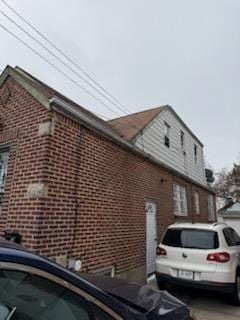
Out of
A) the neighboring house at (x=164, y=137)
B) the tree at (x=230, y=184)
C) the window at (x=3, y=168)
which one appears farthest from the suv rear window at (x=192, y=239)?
the tree at (x=230, y=184)

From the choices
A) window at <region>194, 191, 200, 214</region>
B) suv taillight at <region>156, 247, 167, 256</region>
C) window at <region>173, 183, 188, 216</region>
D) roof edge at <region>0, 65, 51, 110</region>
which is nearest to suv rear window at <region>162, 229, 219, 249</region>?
suv taillight at <region>156, 247, 167, 256</region>

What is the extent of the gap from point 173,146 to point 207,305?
8087 mm

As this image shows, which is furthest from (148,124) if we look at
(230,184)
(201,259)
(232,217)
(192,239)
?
(230,184)

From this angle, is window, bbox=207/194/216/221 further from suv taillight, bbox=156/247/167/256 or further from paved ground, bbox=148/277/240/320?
suv taillight, bbox=156/247/167/256

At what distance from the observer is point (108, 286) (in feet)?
8.56

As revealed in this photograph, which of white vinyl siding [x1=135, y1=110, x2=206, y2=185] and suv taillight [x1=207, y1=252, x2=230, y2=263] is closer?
suv taillight [x1=207, y1=252, x2=230, y2=263]

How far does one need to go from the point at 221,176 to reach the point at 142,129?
2840 centimetres

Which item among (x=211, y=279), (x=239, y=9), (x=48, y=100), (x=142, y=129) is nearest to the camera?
(x=48, y=100)

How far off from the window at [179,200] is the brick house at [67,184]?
3.24 m

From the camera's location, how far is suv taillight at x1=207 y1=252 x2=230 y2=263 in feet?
18.8

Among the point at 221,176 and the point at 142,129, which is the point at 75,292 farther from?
the point at 221,176

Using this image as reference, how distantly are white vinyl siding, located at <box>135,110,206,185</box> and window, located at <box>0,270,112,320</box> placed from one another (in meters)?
8.20

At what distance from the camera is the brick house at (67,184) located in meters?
4.85

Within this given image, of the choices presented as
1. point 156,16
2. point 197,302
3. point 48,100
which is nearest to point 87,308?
point 48,100
